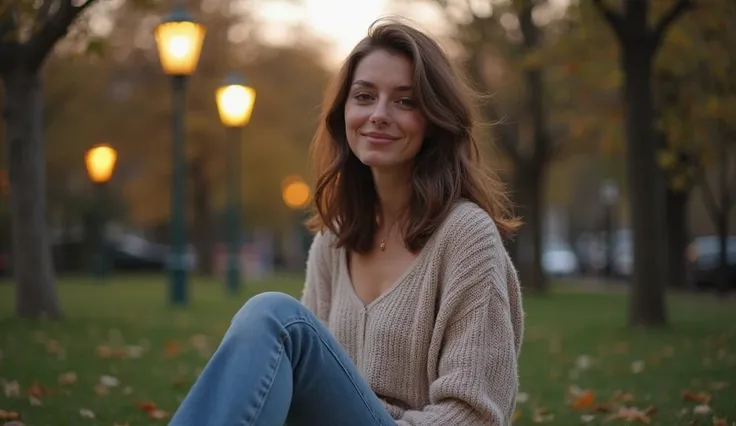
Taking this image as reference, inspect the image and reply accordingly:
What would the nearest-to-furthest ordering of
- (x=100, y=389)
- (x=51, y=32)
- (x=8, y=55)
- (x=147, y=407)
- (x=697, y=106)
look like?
(x=147, y=407), (x=100, y=389), (x=51, y=32), (x=8, y=55), (x=697, y=106)

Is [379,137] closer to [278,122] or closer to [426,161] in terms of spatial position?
[426,161]

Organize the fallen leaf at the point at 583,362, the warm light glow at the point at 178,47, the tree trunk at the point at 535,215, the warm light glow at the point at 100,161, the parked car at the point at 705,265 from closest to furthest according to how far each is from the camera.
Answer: the fallen leaf at the point at 583,362, the warm light glow at the point at 178,47, the tree trunk at the point at 535,215, the warm light glow at the point at 100,161, the parked car at the point at 705,265

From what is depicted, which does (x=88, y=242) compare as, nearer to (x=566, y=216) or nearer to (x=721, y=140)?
(x=721, y=140)

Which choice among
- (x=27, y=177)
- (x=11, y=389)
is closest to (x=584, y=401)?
(x=11, y=389)

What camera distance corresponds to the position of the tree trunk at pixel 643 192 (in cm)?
1213

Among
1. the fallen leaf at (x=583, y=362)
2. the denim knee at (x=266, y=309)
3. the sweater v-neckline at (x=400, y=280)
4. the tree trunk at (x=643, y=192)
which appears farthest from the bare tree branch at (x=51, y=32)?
the denim knee at (x=266, y=309)

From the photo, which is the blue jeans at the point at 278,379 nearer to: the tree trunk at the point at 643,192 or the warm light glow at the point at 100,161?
the tree trunk at the point at 643,192

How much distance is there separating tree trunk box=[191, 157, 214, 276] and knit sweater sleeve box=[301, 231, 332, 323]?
1143 inches

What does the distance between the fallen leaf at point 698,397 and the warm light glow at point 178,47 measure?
9834 mm

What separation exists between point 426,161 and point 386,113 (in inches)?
8.5

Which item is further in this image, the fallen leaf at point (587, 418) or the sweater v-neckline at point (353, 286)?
the fallen leaf at point (587, 418)

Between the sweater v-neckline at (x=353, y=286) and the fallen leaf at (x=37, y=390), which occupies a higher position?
the sweater v-neckline at (x=353, y=286)

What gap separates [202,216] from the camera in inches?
1326

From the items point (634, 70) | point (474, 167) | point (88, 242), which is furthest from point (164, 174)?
point (474, 167)
